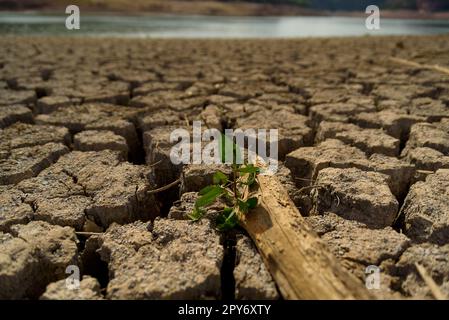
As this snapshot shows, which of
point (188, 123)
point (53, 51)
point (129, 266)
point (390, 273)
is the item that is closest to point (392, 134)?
point (188, 123)

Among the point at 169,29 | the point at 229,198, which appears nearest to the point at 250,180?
the point at 229,198

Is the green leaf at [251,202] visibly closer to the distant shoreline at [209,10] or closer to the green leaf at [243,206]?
the green leaf at [243,206]

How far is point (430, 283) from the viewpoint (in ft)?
3.67

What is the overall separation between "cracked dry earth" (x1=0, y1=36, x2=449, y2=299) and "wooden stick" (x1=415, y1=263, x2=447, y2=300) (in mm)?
25

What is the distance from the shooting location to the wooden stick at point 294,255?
107 cm

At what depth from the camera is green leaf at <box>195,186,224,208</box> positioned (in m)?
1.42

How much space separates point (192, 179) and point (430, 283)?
992mm

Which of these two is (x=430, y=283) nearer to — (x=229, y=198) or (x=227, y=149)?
(x=229, y=198)

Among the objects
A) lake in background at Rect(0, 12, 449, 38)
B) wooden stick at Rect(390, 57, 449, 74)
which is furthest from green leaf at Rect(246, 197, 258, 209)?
lake in background at Rect(0, 12, 449, 38)

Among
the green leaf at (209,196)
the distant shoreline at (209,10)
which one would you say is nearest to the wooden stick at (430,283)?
the green leaf at (209,196)

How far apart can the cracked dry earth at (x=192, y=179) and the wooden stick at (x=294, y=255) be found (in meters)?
0.05

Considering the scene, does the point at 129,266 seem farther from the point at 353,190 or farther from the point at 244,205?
the point at 353,190

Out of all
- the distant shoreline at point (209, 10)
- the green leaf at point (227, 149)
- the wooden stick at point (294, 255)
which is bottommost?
the wooden stick at point (294, 255)

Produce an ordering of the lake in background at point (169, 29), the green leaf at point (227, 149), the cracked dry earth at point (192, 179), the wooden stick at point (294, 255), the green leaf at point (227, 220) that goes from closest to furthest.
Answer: the wooden stick at point (294, 255) → the cracked dry earth at point (192, 179) → the green leaf at point (227, 220) → the green leaf at point (227, 149) → the lake in background at point (169, 29)
